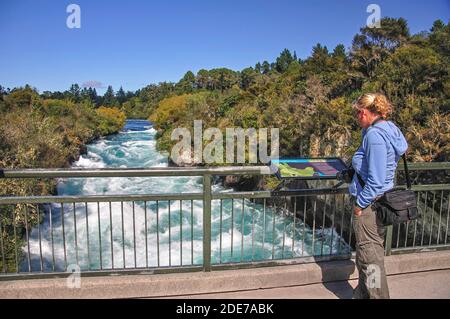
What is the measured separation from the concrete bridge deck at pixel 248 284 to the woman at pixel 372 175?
746 mm

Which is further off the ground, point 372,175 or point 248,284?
point 372,175

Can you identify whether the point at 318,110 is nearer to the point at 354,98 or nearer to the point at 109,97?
the point at 354,98

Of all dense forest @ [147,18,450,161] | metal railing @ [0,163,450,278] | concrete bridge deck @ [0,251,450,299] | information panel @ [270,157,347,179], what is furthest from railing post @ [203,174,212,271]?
dense forest @ [147,18,450,161]

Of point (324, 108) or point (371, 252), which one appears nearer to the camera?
point (371, 252)

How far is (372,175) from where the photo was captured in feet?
9.29

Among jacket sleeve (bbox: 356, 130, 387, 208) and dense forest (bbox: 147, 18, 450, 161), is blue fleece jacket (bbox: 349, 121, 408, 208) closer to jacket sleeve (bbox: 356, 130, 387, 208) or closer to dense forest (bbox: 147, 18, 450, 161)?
jacket sleeve (bbox: 356, 130, 387, 208)

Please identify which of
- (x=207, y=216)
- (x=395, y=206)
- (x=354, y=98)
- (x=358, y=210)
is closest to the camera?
(x=395, y=206)

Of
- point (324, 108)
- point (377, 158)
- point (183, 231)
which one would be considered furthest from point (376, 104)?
point (324, 108)

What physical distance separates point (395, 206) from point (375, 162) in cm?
41

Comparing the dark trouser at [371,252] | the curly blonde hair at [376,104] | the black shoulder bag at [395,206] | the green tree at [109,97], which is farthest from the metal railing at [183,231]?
the green tree at [109,97]

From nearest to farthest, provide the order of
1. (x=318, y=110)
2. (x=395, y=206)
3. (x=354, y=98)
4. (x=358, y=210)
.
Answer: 1. (x=395, y=206)
2. (x=358, y=210)
3. (x=354, y=98)
4. (x=318, y=110)

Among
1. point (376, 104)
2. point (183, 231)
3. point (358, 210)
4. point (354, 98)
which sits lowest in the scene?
point (183, 231)

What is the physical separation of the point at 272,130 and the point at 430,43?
42.0ft

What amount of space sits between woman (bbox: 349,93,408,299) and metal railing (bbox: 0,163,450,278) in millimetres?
638
